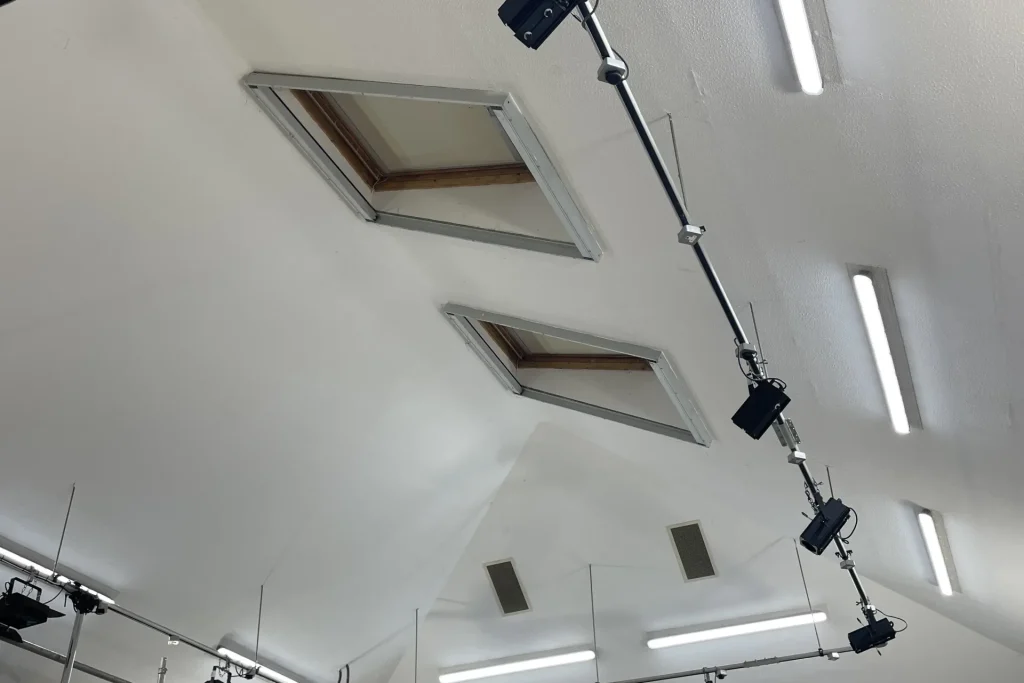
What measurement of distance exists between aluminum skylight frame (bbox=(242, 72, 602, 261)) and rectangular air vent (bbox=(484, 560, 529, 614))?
436cm

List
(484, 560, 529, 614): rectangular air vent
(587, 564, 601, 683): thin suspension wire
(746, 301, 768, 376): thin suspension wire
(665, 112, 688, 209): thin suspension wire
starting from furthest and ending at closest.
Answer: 1. (484, 560, 529, 614): rectangular air vent
2. (587, 564, 601, 683): thin suspension wire
3. (746, 301, 768, 376): thin suspension wire
4. (665, 112, 688, 209): thin suspension wire

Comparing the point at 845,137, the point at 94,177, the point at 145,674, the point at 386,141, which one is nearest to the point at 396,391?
the point at 386,141

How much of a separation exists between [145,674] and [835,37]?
22.1 ft

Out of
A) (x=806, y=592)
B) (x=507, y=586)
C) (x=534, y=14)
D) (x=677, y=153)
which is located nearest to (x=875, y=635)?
(x=806, y=592)

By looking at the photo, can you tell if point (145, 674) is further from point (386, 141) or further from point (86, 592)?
point (386, 141)

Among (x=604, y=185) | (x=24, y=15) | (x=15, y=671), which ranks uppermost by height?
(x=24, y=15)

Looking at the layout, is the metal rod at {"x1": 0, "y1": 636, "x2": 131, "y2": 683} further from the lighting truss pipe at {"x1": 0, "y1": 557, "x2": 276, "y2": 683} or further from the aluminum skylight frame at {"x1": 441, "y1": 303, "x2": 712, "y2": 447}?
the aluminum skylight frame at {"x1": 441, "y1": 303, "x2": 712, "y2": 447}

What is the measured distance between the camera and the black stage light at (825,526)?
15.4ft

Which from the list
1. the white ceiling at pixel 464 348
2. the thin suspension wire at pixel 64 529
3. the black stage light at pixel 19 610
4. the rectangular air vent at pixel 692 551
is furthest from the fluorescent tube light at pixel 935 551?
the black stage light at pixel 19 610

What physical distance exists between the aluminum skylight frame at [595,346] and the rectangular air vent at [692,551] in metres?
1.92

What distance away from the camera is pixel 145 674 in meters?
6.77

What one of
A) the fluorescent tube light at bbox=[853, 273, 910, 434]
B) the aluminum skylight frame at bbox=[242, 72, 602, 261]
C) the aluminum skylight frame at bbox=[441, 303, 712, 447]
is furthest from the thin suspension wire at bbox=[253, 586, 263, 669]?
the fluorescent tube light at bbox=[853, 273, 910, 434]

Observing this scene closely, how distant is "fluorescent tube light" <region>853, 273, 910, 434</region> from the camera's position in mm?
3205

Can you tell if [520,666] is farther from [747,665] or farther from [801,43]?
[801,43]
